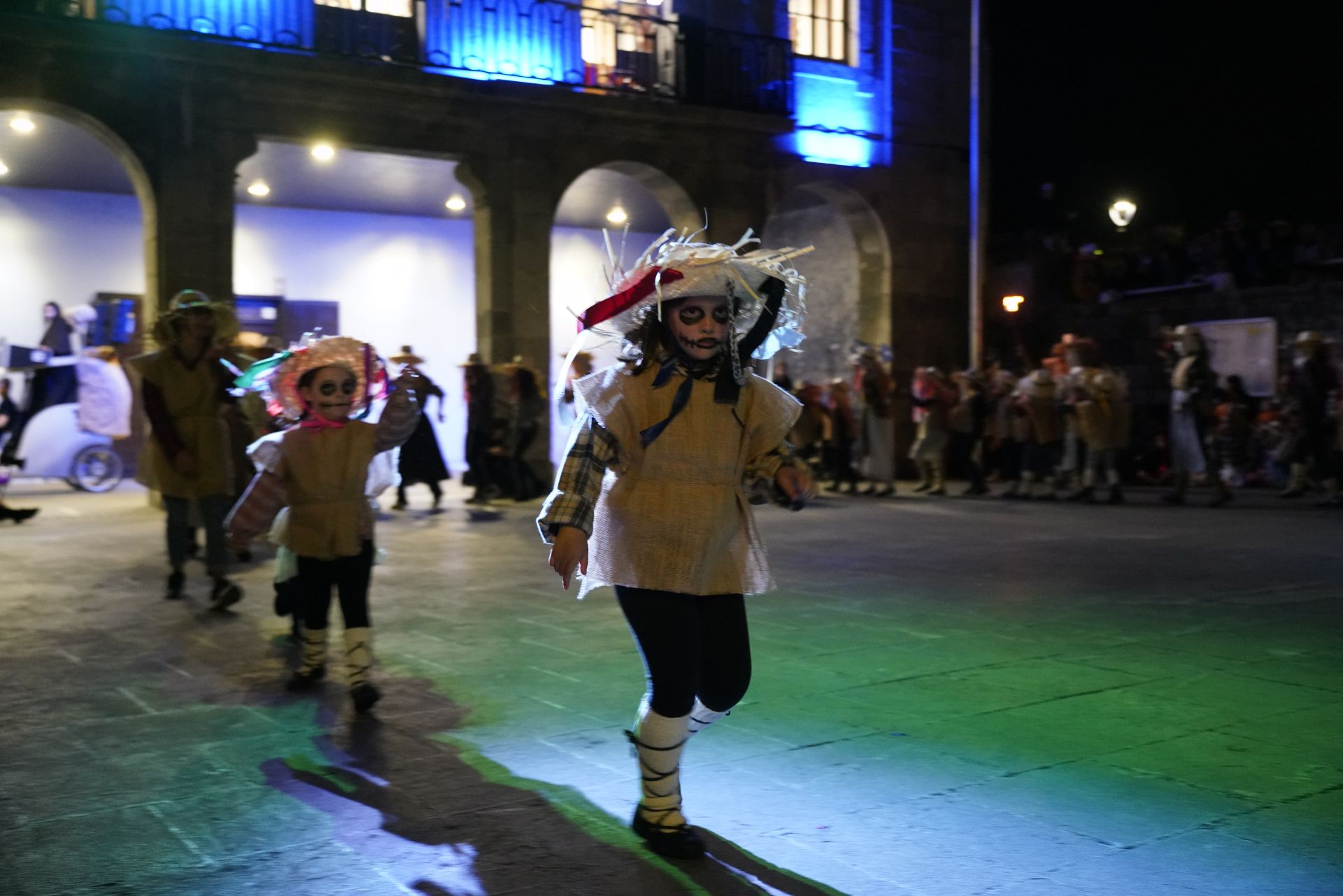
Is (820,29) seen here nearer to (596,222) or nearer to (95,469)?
(596,222)

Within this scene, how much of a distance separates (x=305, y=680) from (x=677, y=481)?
2.49 metres

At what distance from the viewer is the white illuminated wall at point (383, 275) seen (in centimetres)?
2017

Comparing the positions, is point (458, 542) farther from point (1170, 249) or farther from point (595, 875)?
point (1170, 249)

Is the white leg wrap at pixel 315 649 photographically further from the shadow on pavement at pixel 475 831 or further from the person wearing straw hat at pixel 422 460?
the person wearing straw hat at pixel 422 460

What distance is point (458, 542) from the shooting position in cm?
1122

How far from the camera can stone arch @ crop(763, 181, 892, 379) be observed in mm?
19859

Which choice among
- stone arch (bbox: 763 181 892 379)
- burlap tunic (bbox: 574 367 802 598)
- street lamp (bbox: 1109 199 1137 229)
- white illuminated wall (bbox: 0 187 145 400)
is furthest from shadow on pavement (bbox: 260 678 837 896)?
street lamp (bbox: 1109 199 1137 229)

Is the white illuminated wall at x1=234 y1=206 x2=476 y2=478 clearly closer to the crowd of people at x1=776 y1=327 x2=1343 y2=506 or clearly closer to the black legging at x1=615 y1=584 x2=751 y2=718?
the crowd of people at x1=776 y1=327 x2=1343 y2=506

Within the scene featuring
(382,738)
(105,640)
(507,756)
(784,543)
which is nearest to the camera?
(507,756)

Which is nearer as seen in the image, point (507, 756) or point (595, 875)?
point (595, 875)

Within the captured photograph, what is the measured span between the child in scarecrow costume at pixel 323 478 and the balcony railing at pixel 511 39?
1075 centimetres

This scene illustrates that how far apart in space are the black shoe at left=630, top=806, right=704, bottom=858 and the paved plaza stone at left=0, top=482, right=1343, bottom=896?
1.6 inches

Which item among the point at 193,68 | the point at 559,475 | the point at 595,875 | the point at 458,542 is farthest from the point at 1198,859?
the point at 193,68

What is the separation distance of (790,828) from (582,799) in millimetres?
639
